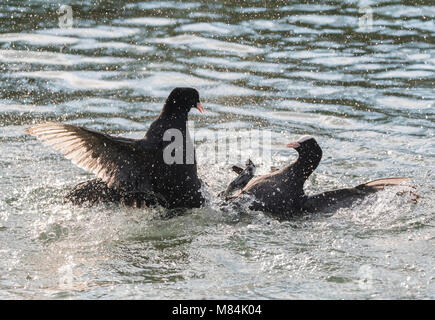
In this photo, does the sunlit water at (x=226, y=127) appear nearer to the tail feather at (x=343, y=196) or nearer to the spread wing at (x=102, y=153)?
the tail feather at (x=343, y=196)

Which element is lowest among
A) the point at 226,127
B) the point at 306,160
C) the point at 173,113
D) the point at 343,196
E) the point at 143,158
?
the point at 343,196

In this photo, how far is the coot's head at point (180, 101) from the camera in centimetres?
670

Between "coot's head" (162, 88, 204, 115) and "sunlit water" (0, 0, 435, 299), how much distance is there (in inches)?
33.1

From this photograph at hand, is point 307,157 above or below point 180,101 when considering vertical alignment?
below

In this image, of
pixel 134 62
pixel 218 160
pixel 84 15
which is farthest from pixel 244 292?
pixel 84 15

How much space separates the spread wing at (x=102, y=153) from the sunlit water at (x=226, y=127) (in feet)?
1.28

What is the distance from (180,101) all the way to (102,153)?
29.6 inches

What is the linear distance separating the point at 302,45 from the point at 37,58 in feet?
11.9

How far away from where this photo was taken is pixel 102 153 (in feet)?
21.5

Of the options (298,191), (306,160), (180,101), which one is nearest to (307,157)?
(306,160)

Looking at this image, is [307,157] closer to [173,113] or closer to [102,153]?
[173,113]

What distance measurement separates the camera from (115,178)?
662cm

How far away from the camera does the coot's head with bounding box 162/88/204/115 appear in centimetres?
670
